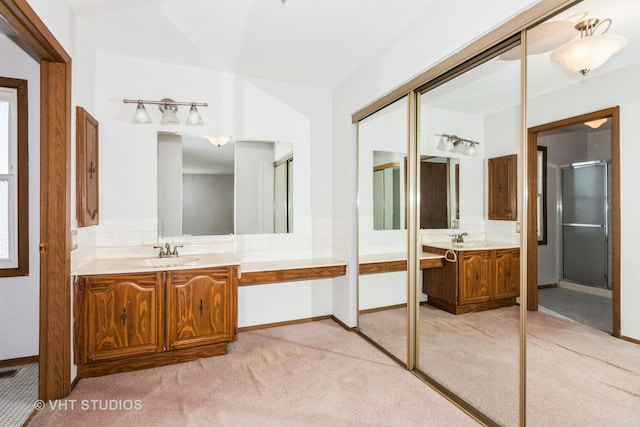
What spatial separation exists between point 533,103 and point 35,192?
11.6 ft

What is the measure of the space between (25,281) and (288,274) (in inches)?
82.4

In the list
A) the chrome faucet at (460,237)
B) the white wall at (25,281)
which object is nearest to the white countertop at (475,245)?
the chrome faucet at (460,237)

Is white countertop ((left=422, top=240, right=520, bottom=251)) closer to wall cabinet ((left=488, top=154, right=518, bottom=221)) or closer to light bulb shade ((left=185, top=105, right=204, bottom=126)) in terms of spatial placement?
wall cabinet ((left=488, top=154, right=518, bottom=221))

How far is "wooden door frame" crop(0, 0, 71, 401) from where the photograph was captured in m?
2.21

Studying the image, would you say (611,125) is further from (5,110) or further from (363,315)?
(5,110)

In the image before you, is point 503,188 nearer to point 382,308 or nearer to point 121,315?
point 382,308

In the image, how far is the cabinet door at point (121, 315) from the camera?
8.10 feet

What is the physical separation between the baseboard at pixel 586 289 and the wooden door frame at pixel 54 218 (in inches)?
117

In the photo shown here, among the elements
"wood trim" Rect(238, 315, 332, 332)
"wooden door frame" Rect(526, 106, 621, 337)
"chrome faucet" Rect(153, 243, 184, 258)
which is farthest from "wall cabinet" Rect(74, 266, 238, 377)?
"wooden door frame" Rect(526, 106, 621, 337)

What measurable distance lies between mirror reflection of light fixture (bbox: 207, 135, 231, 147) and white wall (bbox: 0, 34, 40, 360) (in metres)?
1.36

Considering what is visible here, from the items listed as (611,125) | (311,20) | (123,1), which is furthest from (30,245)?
(611,125)

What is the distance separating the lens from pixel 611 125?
1.51 meters

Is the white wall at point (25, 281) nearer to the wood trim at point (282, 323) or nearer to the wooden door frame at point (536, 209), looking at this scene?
the wood trim at point (282, 323)

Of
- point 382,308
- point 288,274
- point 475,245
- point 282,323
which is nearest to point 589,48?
point 475,245
